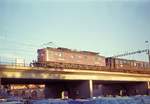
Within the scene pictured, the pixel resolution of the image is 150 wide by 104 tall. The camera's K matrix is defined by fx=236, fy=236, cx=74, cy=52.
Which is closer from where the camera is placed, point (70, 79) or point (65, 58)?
point (70, 79)

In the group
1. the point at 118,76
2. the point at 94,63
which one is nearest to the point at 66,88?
the point at 94,63

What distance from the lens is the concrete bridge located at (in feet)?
141

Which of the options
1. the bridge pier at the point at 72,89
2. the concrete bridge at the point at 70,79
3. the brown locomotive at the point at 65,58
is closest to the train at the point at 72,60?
the brown locomotive at the point at 65,58

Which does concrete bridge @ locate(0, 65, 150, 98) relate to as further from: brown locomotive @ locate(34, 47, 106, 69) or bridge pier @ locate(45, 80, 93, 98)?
brown locomotive @ locate(34, 47, 106, 69)

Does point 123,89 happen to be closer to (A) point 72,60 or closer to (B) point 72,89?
(B) point 72,89

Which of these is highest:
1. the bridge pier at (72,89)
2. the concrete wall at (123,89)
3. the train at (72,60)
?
the train at (72,60)

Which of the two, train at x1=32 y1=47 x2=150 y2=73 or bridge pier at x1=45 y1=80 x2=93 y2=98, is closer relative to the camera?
train at x1=32 y1=47 x2=150 y2=73

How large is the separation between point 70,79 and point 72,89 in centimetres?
1008

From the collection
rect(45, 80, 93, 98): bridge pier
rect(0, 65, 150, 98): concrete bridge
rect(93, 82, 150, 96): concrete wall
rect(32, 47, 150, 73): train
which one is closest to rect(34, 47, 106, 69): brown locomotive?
rect(32, 47, 150, 73): train

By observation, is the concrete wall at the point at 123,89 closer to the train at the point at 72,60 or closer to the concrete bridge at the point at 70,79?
the concrete bridge at the point at 70,79

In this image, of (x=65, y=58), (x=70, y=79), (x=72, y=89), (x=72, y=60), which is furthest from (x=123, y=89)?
(x=70, y=79)

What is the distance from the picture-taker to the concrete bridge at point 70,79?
42997 millimetres

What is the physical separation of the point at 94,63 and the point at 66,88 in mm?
10503

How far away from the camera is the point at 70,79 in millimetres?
52125
